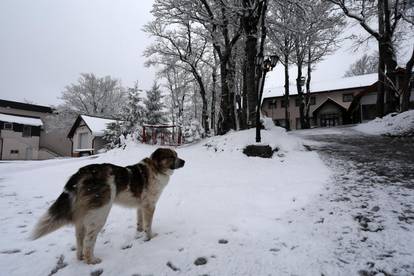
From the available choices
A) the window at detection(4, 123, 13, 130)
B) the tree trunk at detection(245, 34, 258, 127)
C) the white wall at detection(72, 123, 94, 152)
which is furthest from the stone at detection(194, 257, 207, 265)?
the window at detection(4, 123, 13, 130)

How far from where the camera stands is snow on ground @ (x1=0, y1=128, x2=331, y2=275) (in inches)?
103

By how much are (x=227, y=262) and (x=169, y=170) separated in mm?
1578

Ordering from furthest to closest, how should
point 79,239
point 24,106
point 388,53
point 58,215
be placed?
1. point 24,106
2. point 388,53
3. point 79,239
4. point 58,215

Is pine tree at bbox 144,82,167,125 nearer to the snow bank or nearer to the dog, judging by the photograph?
the snow bank

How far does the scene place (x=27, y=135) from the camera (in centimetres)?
3133

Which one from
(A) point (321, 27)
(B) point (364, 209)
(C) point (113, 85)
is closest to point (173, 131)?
(B) point (364, 209)

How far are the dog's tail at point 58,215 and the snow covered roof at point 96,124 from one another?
22805mm

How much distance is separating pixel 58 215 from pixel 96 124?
82.5 ft

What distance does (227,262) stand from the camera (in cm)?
262

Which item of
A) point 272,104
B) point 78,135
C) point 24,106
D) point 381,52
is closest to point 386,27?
point 381,52

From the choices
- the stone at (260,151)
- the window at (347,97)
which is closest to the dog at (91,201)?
the stone at (260,151)

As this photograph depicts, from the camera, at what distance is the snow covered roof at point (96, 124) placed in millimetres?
24250

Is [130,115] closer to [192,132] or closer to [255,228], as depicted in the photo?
[192,132]

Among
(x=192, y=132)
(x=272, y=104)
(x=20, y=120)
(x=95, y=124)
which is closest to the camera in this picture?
(x=192, y=132)
